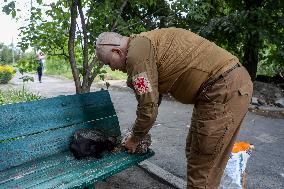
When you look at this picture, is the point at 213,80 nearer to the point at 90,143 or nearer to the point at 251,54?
the point at 90,143

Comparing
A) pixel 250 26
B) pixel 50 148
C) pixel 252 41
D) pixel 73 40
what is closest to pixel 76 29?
pixel 73 40

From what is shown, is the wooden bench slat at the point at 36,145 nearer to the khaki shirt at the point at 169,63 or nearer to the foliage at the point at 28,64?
the khaki shirt at the point at 169,63

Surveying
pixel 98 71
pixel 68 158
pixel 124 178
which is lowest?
pixel 124 178

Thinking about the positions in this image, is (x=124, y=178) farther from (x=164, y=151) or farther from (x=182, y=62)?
(x=182, y=62)

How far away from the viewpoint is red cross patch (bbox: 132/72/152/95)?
2.64 metres

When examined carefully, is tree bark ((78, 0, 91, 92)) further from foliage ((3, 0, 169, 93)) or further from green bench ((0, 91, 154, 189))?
green bench ((0, 91, 154, 189))

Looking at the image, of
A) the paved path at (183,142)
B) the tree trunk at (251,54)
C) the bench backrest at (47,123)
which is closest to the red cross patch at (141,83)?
the bench backrest at (47,123)

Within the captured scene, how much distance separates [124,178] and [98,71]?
132 cm

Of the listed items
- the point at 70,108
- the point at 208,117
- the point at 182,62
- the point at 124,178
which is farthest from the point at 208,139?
the point at 124,178

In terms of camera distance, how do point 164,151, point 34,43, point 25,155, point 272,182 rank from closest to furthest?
point 25,155 → point 272,182 → point 34,43 → point 164,151

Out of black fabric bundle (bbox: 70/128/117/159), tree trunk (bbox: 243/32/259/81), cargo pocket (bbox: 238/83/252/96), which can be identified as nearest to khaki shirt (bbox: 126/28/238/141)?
cargo pocket (bbox: 238/83/252/96)

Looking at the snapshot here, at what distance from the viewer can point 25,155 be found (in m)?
3.43

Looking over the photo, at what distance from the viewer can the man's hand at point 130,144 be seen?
3.37 metres

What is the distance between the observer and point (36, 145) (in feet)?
11.5
